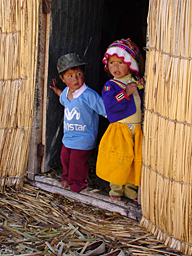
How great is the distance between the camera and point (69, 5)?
344 centimetres

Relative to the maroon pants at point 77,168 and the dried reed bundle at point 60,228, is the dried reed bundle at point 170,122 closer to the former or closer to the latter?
the dried reed bundle at point 60,228

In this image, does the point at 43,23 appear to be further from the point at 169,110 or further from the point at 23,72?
the point at 169,110

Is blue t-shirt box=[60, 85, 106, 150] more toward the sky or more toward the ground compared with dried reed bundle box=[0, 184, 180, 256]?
more toward the sky

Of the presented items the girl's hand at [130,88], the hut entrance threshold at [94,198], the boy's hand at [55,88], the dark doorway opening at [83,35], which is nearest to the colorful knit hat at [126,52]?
the girl's hand at [130,88]

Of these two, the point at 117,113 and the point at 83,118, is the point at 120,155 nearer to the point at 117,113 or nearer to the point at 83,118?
the point at 117,113

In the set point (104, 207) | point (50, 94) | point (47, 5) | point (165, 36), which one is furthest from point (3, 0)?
point (104, 207)

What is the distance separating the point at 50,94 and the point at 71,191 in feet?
3.44

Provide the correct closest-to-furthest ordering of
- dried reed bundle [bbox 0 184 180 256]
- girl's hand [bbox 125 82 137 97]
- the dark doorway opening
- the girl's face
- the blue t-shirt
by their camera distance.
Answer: dried reed bundle [bbox 0 184 180 256] → girl's hand [bbox 125 82 137 97] → the girl's face → the blue t-shirt → the dark doorway opening

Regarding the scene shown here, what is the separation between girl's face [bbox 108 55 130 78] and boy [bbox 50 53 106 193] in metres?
0.37

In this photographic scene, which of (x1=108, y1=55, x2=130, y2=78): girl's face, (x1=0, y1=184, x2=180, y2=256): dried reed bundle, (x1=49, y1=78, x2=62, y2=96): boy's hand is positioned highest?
(x1=108, y1=55, x2=130, y2=78): girl's face

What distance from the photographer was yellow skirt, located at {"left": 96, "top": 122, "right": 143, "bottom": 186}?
9.07 feet

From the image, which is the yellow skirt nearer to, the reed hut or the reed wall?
the reed hut

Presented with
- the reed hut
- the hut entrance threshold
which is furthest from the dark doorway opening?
the hut entrance threshold

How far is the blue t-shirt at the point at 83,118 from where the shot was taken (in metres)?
3.11
